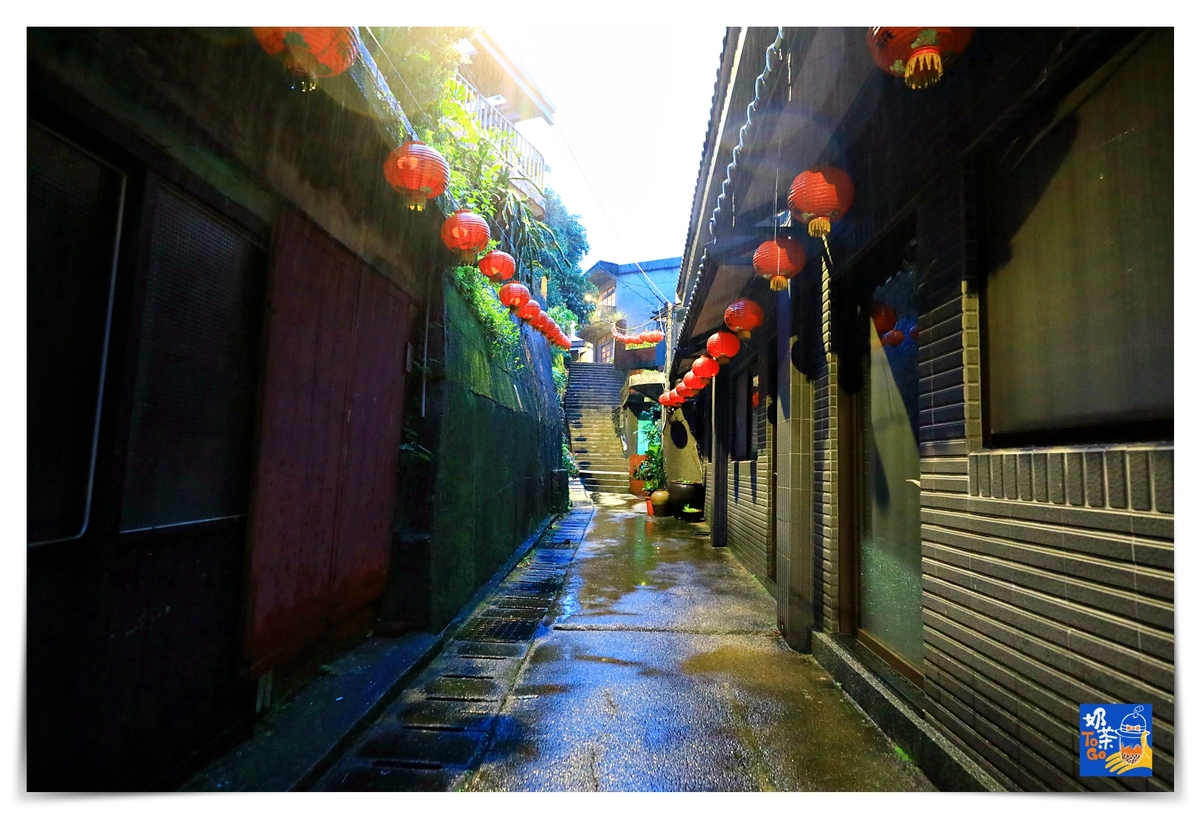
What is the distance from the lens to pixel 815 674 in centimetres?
429

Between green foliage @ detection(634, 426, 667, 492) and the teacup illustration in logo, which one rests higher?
green foliage @ detection(634, 426, 667, 492)

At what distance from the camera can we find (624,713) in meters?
3.56

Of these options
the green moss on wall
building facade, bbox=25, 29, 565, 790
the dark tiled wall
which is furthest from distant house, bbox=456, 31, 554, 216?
the dark tiled wall

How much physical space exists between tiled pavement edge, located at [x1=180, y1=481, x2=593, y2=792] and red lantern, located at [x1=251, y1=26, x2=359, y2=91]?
3.43 metres

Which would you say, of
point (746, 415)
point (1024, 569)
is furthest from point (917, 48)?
point (746, 415)

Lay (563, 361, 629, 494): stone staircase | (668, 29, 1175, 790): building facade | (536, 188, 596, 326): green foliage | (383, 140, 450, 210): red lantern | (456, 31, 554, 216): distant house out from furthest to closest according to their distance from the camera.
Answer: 1. (536, 188, 596, 326): green foliage
2. (563, 361, 629, 494): stone staircase
3. (456, 31, 554, 216): distant house
4. (383, 140, 450, 210): red lantern
5. (668, 29, 1175, 790): building facade

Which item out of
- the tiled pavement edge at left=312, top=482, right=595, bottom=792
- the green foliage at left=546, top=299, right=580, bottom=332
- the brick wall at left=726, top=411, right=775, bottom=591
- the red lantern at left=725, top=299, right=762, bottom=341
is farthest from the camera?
the green foliage at left=546, top=299, right=580, bottom=332

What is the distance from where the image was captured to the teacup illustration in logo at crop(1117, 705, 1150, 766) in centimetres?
190

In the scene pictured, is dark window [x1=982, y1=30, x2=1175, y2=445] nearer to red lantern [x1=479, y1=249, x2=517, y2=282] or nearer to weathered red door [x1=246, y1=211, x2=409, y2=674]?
weathered red door [x1=246, y1=211, x2=409, y2=674]

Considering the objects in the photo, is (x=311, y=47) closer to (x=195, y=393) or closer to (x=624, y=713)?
(x=195, y=393)

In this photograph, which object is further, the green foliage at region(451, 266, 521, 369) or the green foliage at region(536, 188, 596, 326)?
the green foliage at region(536, 188, 596, 326)

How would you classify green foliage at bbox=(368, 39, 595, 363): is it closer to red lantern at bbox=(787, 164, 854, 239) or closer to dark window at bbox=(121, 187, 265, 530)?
dark window at bbox=(121, 187, 265, 530)

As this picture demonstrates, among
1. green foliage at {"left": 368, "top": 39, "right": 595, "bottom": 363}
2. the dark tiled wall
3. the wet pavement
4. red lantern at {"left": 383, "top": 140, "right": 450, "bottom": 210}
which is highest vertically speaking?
green foliage at {"left": 368, "top": 39, "right": 595, "bottom": 363}

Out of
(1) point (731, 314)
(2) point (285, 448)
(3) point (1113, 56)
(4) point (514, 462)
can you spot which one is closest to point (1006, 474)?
(3) point (1113, 56)
